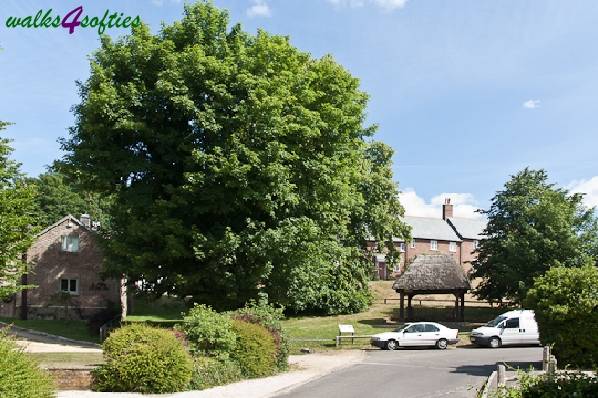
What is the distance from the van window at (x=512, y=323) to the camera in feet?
108

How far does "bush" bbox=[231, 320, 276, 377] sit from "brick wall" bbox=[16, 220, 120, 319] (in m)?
20.8

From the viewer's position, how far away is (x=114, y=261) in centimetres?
2773

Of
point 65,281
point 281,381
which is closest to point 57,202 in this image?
point 65,281

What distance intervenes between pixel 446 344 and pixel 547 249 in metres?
11.1

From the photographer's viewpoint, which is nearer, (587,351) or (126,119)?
(587,351)

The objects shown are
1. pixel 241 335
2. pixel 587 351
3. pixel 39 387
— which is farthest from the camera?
pixel 241 335

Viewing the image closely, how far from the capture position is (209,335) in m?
19.9

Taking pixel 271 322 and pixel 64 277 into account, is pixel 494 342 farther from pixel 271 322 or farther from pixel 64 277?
pixel 64 277

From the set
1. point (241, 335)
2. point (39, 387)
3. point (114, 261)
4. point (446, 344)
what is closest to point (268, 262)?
point (241, 335)

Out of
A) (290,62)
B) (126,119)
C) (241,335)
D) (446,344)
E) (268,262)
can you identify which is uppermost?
(290,62)

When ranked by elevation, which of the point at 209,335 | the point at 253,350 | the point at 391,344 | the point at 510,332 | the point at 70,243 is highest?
the point at 70,243

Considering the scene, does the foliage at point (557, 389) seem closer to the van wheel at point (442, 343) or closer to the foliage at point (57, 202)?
the van wheel at point (442, 343)

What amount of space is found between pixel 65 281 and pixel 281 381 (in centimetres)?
2441

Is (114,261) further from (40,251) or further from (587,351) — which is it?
(587,351)
